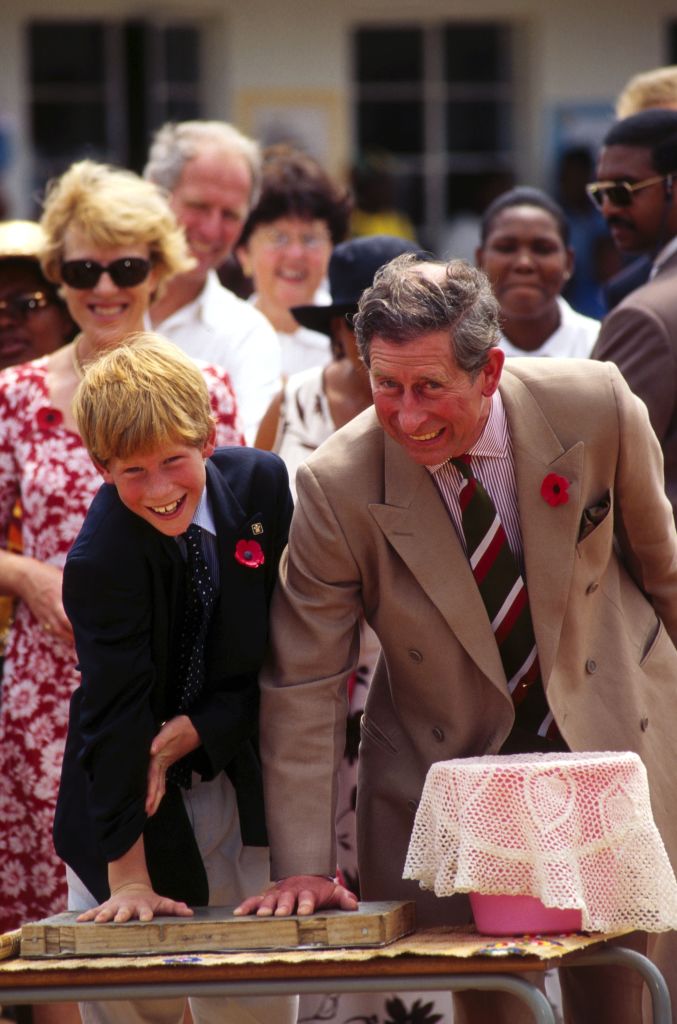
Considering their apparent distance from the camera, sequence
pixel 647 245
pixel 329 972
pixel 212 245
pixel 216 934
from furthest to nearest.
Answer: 1. pixel 212 245
2. pixel 647 245
3. pixel 216 934
4. pixel 329 972

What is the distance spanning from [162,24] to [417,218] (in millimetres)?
2169

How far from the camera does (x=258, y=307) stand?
6516mm

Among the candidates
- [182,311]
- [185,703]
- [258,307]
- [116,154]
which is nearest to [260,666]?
[185,703]

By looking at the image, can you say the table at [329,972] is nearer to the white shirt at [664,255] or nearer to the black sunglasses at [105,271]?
the black sunglasses at [105,271]

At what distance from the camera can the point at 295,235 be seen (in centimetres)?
628

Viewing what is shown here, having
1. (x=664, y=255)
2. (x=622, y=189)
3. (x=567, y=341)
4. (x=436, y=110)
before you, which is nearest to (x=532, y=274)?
(x=567, y=341)

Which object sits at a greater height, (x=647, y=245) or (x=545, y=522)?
(x=647, y=245)

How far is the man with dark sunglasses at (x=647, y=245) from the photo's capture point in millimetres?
4500

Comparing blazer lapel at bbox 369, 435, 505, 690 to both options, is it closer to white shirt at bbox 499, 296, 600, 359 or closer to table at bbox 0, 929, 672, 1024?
table at bbox 0, 929, 672, 1024

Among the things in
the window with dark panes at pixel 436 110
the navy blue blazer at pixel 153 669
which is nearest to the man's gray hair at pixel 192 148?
the navy blue blazer at pixel 153 669

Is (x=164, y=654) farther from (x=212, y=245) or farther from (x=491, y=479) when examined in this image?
(x=212, y=245)

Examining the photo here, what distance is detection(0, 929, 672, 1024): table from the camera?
2996 mm

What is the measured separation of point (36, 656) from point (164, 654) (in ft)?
3.52

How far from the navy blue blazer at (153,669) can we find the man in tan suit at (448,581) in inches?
2.9
